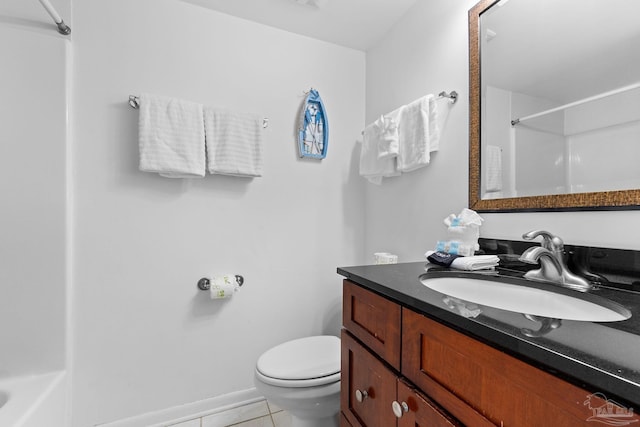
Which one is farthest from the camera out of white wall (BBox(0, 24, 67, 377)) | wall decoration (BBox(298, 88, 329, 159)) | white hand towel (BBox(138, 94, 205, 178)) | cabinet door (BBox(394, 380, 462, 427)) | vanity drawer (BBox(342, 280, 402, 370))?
wall decoration (BBox(298, 88, 329, 159))

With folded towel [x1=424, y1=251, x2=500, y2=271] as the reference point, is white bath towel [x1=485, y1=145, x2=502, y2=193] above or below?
above

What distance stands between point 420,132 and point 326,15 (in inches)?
35.9

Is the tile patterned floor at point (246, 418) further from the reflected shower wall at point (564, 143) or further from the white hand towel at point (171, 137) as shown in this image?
the reflected shower wall at point (564, 143)

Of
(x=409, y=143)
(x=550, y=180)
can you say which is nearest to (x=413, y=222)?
(x=409, y=143)

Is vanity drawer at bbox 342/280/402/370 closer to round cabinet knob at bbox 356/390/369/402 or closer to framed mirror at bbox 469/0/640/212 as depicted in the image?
round cabinet knob at bbox 356/390/369/402

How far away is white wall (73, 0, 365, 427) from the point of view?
1.37m

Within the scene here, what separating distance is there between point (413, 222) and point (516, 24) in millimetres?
928

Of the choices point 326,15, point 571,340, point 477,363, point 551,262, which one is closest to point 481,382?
point 477,363

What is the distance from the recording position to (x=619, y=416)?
33 centimetres

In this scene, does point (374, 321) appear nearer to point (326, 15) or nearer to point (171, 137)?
point (171, 137)

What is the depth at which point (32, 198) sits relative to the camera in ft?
4.14

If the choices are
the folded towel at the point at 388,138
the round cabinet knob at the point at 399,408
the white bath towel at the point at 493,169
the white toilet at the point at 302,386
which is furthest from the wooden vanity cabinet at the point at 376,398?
the folded towel at the point at 388,138

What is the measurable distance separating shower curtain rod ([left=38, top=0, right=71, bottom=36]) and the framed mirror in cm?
177

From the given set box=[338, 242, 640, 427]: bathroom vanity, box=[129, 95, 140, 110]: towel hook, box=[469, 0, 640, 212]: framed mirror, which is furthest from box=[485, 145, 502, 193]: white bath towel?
box=[129, 95, 140, 110]: towel hook
